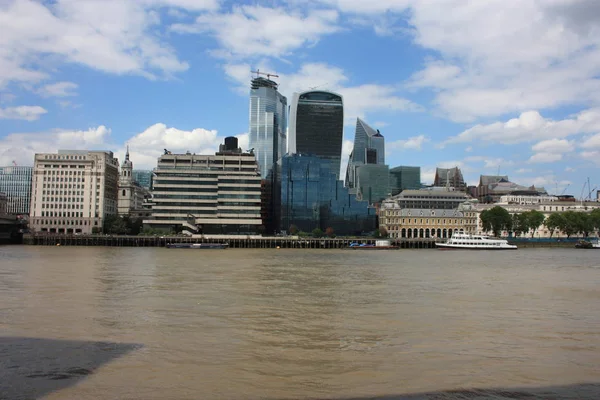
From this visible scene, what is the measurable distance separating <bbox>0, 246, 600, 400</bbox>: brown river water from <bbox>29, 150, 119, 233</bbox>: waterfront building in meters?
149

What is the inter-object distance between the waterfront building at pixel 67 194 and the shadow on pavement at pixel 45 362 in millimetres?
170947

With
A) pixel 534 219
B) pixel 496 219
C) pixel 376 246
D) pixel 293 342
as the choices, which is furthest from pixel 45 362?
pixel 534 219

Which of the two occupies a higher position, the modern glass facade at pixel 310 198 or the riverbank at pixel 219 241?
the modern glass facade at pixel 310 198

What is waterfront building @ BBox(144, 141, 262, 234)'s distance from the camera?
17125cm

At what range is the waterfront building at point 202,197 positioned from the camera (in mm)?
171250

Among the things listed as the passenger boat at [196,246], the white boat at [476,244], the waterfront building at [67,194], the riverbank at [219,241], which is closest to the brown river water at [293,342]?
the passenger boat at [196,246]

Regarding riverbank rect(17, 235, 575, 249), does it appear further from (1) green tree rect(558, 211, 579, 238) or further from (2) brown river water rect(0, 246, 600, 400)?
(2) brown river water rect(0, 246, 600, 400)

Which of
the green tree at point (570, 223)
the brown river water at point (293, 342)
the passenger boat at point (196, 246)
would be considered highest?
the green tree at point (570, 223)

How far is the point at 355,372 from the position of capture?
20.5m

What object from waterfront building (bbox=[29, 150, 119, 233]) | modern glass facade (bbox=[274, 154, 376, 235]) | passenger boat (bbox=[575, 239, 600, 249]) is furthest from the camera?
modern glass facade (bbox=[274, 154, 376, 235])

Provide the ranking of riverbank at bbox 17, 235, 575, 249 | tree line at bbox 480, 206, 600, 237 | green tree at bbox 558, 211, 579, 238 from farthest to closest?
1. tree line at bbox 480, 206, 600, 237
2. green tree at bbox 558, 211, 579, 238
3. riverbank at bbox 17, 235, 575, 249

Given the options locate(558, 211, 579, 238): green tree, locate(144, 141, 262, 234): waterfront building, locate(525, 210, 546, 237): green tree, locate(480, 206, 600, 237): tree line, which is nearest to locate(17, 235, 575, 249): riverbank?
locate(144, 141, 262, 234): waterfront building

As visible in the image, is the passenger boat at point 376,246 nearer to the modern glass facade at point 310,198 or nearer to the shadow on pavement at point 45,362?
the modern glass facade at point 310,198

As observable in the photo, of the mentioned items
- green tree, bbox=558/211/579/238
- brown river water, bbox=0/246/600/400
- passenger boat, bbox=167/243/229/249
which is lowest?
brown river water, bbox=0/246/600/400
